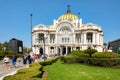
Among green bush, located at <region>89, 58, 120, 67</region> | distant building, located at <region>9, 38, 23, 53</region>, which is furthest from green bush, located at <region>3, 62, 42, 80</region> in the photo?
distant building, located at <region>9, 38, 23, 53</region>

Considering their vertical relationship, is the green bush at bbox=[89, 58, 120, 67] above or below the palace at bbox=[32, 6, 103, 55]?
below

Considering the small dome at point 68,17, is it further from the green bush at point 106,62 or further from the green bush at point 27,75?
the green bush at point 27,75

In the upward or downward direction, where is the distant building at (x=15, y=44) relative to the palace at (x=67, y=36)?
downward

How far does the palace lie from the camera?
98.6 m

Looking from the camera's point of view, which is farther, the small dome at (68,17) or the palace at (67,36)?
the small dome at (68,17)

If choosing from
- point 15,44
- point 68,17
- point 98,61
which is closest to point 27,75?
point 98,61

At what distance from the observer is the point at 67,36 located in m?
99.9

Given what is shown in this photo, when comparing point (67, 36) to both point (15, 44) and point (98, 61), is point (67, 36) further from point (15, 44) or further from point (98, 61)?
point (98, 61)

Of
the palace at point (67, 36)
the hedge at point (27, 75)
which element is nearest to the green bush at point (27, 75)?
the hedge at point (27, 75)

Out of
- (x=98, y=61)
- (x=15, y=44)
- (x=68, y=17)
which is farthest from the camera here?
(x=68, y=17)

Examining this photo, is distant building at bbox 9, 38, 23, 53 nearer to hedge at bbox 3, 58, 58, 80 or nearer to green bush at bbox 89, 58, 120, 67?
green bush at bbox 89, 58, 120, 67

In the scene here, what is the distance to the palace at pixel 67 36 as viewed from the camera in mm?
98613

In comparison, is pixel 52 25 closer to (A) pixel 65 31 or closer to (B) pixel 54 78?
(A) pixel 65 31

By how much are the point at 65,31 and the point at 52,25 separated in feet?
35.1
